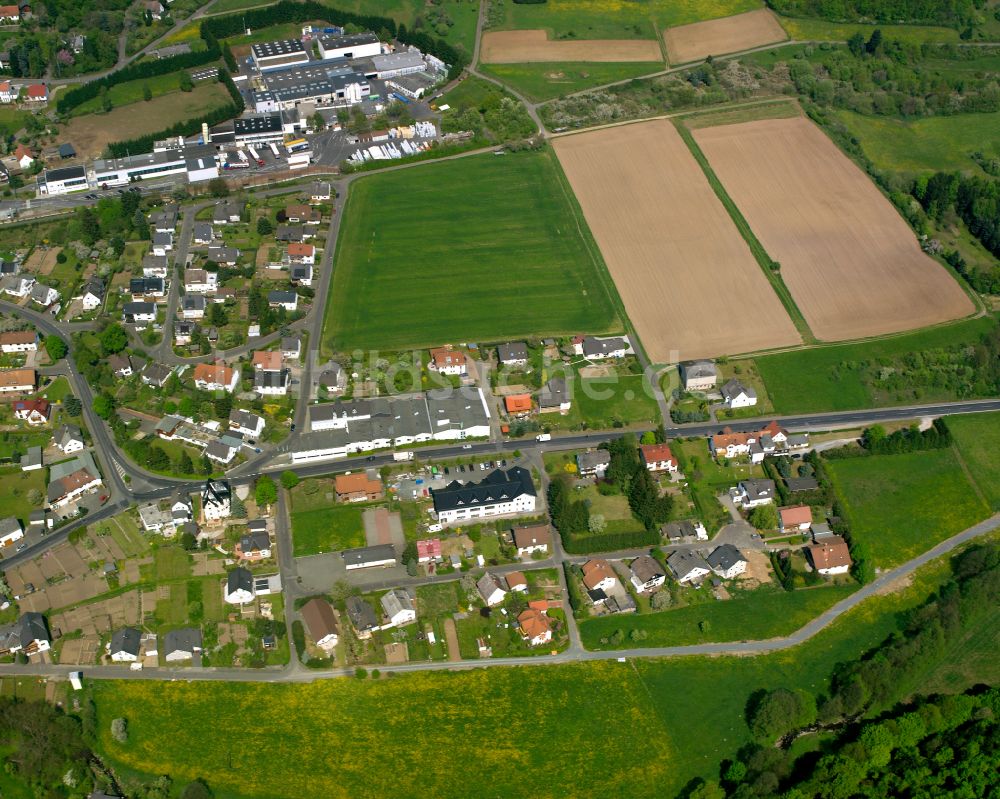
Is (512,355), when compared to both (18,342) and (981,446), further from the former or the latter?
(18,342)

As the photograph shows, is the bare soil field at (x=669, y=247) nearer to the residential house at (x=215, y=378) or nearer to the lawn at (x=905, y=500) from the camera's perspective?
the lawn at (x=905, y=500)

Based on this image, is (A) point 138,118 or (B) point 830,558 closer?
(B) point 830,558

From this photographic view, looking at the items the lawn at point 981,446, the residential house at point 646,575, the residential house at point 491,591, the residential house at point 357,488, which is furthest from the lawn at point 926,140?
the residential house at point 491,591

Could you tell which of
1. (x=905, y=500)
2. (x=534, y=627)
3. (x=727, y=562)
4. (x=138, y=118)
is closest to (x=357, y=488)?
(x=534, y=627)

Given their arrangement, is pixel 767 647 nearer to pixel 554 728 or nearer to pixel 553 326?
pixel 554 728

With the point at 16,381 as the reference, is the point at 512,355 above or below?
below

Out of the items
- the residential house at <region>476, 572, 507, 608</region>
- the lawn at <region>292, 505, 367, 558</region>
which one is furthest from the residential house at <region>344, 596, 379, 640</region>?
the residential house at <region>476, 572, 507, 608</region>

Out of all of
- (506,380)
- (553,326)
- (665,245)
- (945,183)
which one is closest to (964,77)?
(945,183)
